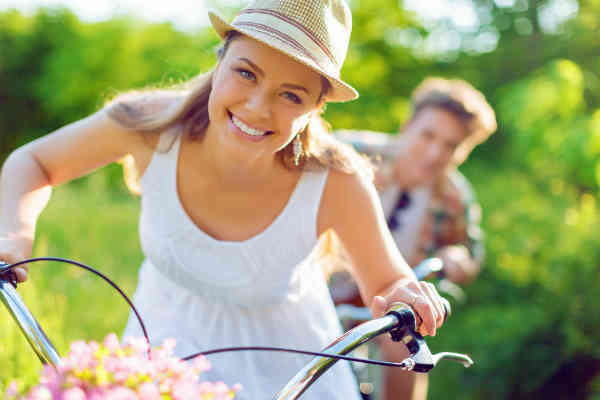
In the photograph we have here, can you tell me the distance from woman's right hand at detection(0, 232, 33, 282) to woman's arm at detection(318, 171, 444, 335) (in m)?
0.86

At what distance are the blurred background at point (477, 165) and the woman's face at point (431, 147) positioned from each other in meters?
1.16

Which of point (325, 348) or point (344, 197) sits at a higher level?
point (344, 197)

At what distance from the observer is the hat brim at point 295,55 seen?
1.61 metres

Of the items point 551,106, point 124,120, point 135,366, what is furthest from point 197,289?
point 551,106

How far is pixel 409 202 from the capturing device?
3799 millimetres

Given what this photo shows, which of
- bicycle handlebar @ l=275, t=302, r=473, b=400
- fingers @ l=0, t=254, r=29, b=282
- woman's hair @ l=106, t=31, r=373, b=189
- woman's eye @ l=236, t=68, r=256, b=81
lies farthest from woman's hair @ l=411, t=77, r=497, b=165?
fingers @ l=0, t=254, r=29, b=282

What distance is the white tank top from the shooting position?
204 centimetres

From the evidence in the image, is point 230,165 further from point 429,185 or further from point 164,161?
point 429,185

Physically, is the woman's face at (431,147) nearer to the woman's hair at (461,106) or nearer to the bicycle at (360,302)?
the woman's hair at (461,106)

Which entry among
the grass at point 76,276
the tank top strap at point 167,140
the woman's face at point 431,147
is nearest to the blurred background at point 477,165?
the grass at point 76,276

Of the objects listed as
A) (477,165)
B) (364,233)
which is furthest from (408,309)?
(477,165)

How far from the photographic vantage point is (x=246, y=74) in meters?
1.73

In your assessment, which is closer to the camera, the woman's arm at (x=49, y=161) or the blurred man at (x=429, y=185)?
the woman's arm at (x=49, y=161)

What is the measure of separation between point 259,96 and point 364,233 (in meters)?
0.56
